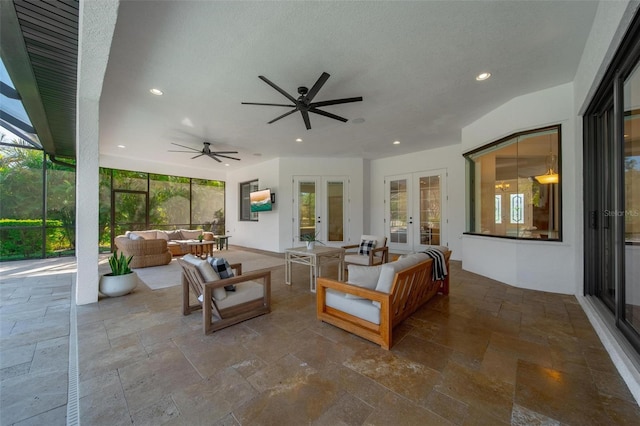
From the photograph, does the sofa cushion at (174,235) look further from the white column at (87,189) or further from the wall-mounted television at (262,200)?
the white column at (87,189)

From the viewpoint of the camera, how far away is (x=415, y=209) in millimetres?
7059

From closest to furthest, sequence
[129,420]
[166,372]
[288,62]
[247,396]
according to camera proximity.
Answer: [129,420] → [247,396] → [166,372] → [288,62]

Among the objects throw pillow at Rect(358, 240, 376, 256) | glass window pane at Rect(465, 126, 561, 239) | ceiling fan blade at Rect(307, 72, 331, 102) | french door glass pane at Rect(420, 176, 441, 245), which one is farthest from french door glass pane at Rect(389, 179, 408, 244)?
ceiling fan blade at Rect(307, 72, 331, 102)

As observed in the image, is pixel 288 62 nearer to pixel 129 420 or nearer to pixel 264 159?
pixel 129 420

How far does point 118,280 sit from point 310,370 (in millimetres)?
3331

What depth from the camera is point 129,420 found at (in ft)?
4.70

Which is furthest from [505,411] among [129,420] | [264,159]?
[264,159]

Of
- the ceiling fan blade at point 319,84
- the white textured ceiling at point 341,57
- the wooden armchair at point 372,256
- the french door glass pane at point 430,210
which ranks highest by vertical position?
the white textured ceiling at point 341,57

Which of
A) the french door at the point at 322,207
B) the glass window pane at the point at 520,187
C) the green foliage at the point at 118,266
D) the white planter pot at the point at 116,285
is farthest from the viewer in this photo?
the french door at the point at 322,207

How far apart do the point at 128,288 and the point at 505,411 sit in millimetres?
4525

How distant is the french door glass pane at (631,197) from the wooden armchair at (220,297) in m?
3.38

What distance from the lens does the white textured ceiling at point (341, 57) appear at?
2.24 metres

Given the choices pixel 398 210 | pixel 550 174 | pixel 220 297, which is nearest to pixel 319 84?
pixel 220 297

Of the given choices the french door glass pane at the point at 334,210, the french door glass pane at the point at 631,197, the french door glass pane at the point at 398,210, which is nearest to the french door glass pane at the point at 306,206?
the french door glass pane at the point at 334,210
